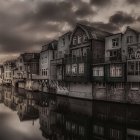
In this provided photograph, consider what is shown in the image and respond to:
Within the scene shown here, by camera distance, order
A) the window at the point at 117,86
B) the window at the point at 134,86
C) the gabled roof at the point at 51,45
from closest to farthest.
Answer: the window at the point at 134,86 → the window at the point at 117,86 → the gabled roof at the point at 51,45

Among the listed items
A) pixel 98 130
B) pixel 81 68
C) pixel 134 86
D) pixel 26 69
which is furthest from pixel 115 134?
pixel 26 69

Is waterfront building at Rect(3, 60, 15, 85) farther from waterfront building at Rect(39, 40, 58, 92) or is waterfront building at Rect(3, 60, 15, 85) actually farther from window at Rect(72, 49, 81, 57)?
window at Rect(72, 49, 81, 57)

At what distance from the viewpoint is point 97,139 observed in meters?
19.7

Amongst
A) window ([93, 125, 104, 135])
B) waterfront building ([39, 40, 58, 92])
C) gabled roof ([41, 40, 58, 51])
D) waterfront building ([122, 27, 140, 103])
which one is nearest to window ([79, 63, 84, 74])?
waterfront building ([122, 27, 140, 103])

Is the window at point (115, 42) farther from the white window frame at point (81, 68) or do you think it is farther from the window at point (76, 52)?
the window at point (76, 52)

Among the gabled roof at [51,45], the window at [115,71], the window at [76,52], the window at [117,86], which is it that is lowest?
the window at [117,86]

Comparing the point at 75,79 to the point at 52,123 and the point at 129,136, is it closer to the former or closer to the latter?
the point at 52,123

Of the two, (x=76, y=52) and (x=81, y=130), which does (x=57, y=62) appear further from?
(x=81, y=130)

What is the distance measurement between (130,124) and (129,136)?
13.7 feet

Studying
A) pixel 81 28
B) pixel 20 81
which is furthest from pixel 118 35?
pixel 20 81

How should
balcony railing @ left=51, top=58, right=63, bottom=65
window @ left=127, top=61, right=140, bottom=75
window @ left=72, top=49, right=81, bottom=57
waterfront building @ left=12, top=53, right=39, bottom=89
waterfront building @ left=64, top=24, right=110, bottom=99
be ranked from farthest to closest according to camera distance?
waterfront building @ left=12, top=53, right=39, bottom=89
balcony railing @ left=51, top=58, right=63, bottom=65
window @ left=72, top=49, right=81, bottom=57
waterfront building @ left=64, top=24, right=110, bottom=99
window @ left=127, top=61, right=140, bottom=75

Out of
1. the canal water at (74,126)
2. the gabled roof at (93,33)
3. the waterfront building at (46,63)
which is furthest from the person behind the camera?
the waterfront building at (46,63)

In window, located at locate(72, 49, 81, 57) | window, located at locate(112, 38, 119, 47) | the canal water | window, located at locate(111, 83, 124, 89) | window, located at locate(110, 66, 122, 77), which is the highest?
window, located at locate(112, 38, 119, 47)

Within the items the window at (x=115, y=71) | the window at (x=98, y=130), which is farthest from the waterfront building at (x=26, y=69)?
the window at (x=98, y=130)
